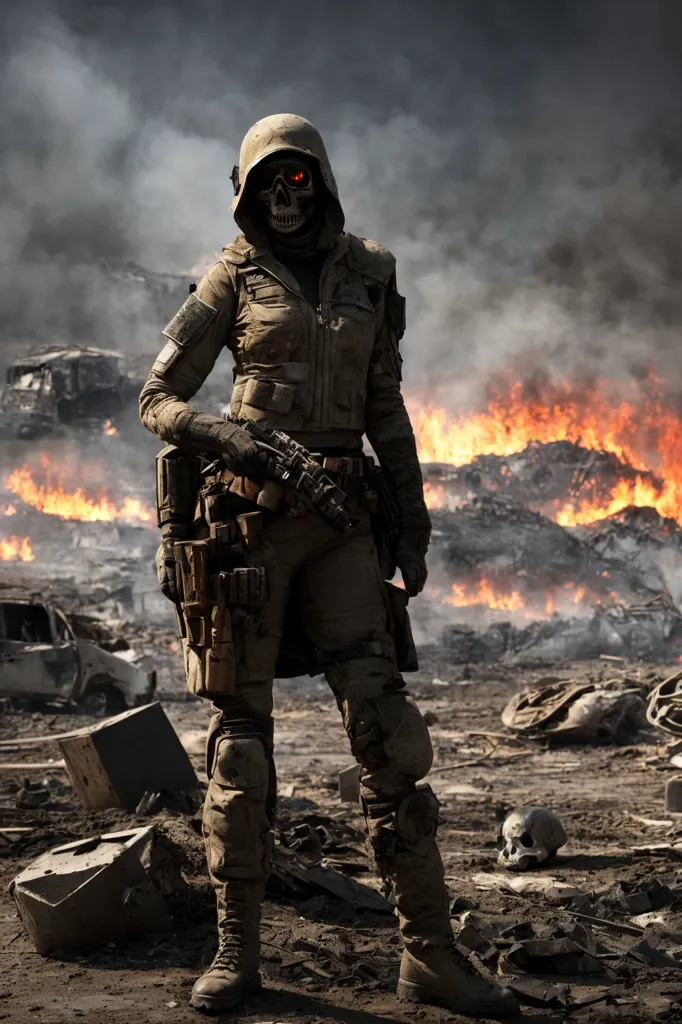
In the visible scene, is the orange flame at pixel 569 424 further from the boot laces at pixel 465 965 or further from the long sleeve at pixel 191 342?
the boot laces at pixel 465 965

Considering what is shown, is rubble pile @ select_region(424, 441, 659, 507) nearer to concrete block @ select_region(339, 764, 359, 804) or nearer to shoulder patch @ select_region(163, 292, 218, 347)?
concrete block @ select_region(339, 764, 359, 804)

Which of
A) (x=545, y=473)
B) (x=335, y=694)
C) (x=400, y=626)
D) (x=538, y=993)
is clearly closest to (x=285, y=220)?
(x=400, y=626)

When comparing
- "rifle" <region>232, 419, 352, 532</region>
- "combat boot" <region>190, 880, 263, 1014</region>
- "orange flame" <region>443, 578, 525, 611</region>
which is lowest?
"combat boot" <region>190, 880, 263, 1014</region>

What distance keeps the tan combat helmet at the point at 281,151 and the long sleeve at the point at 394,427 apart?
289mm

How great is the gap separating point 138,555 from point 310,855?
2139 centimetres

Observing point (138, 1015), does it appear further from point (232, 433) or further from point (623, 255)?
point (623, 255)

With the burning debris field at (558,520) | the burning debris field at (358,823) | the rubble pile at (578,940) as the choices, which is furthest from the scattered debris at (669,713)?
the burning debris field at (558,520)

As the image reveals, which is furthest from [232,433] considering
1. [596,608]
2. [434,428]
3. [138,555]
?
[434,428]

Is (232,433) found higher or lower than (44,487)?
lower

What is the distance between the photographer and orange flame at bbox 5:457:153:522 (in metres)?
31.5

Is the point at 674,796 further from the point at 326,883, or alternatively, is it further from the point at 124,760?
the point at 124,760

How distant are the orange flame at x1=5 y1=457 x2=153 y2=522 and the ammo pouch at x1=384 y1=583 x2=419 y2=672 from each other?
27.0 m

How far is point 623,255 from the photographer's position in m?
38.7

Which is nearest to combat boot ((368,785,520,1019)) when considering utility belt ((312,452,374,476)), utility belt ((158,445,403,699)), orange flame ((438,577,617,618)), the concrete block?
utility belt ((158,445,403,699))
